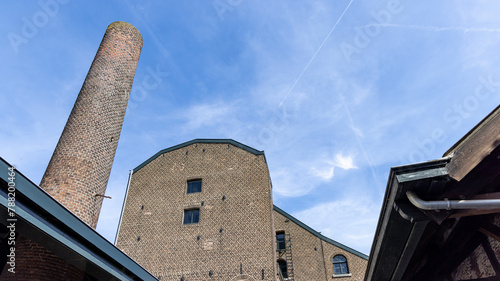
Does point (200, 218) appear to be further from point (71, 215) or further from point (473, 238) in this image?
point (473, 238)

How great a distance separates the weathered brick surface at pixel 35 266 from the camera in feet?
14.8

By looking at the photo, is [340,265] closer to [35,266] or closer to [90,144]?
[90,144]

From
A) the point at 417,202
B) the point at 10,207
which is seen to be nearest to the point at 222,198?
the point at 10,207

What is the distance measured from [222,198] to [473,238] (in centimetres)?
1084

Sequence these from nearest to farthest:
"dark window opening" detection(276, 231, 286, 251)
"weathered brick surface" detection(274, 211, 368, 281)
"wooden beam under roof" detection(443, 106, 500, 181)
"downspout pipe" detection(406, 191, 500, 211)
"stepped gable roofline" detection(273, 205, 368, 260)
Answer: "downspout pipe" detection(406, 191, 500, 211), "wooden beam under roof" detection(443, 106, 500, 181), "weathered brick surface" detection(274, 211, 368, 281), "stepped gable roofline" detection(273, 205, 368, 260), "dark window opening" detection(276, 231, 286, 251)

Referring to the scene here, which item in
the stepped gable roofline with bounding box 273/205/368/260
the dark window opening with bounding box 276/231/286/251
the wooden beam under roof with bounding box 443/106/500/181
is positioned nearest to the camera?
the wooden beam under roof with bounding box 443/106/500/181

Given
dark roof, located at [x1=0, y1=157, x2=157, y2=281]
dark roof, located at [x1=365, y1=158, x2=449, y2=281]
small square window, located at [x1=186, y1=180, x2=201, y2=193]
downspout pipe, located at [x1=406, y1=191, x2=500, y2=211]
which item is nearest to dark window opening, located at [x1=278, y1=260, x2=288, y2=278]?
small square window, located at [x1=186, y1=180, x2=201, y2=193]

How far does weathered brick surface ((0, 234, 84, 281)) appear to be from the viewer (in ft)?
14.8

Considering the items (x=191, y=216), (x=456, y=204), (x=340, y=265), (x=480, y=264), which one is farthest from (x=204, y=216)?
(x=456, y=204)

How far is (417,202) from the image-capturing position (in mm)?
2244

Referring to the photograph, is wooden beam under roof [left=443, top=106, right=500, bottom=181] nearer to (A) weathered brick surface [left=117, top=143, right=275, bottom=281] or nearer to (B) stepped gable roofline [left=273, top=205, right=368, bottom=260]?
(A) weathered brick surface [left=117, top=143, right=275, bottom=281]

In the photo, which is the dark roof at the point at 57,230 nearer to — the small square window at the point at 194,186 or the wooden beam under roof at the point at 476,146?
the wooden beam under roof at the point at 476,146

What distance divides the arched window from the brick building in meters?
0.05

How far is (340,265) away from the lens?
16828 mm
